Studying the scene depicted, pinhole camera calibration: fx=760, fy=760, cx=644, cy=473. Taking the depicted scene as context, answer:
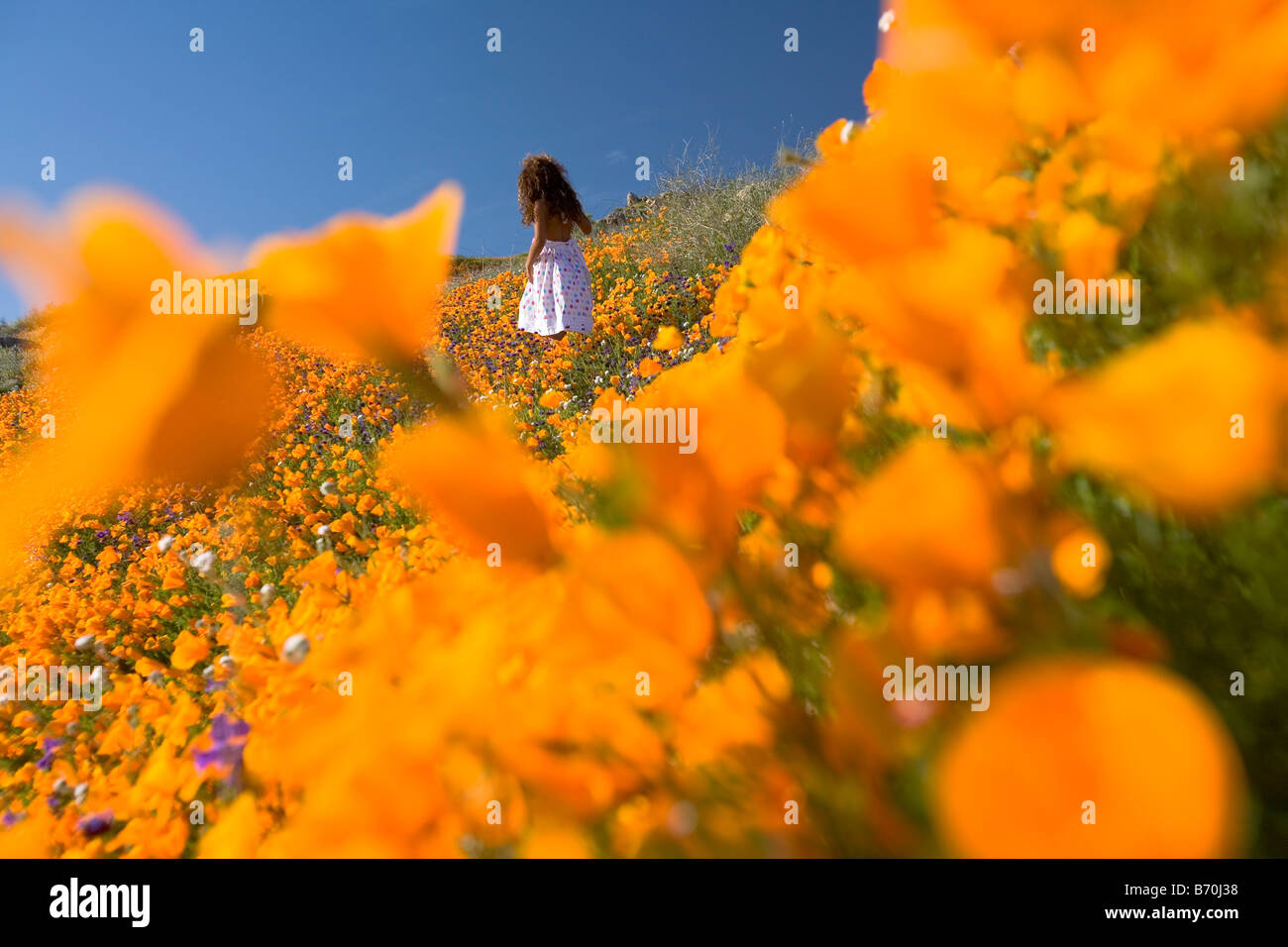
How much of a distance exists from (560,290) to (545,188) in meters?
0.77

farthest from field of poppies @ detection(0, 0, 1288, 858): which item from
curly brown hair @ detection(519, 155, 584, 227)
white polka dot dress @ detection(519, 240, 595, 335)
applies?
curly brown hair @ detection(519, 155, 584, 227)

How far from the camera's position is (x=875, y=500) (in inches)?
9.7

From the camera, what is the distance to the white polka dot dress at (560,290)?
5578mm

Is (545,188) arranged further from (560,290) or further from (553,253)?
(560,290)

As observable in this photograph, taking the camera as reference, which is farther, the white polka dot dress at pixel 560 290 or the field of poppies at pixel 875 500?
the white polka dot dress at pixel 560 290

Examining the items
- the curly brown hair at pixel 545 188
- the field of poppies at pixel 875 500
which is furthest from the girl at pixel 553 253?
the field of poppies at pixel 875 500

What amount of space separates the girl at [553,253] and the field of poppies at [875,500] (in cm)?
508

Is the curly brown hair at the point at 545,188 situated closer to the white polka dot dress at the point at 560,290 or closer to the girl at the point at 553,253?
the girl at the point at 553,253

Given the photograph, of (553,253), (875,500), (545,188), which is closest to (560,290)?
(553,253)

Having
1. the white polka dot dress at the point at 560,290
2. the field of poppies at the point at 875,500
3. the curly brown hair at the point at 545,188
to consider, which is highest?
the curly brown hair at the point at 545,188

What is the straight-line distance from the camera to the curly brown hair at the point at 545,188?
18.3 feet

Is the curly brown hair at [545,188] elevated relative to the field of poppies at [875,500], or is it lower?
elevated

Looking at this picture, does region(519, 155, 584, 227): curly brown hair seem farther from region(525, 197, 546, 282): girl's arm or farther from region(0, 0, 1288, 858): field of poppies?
region(0, 0, 1288, 858): field of poppies
